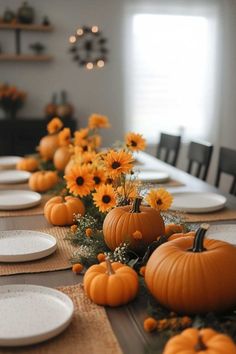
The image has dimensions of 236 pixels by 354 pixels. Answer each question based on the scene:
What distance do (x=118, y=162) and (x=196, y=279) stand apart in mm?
522

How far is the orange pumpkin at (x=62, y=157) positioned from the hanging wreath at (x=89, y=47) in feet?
9.28

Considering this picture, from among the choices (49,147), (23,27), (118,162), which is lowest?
(49,147)

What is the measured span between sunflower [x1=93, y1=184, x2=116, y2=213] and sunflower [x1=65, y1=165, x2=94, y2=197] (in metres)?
0.18

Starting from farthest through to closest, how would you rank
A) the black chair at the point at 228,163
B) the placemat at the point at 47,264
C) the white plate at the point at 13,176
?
the black chair at the point at 228,163, the white plate at the point at 13,176, the placemat at the point at 47,264

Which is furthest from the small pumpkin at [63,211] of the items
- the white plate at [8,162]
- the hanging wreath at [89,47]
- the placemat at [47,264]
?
the hanging wreath at [89,47]

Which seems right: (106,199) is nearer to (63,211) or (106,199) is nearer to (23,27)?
(63,211)

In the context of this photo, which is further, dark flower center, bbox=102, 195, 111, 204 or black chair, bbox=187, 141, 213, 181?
black chair, bbox=187, 141, 213, 181

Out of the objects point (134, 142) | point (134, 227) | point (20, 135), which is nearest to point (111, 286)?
point (134, 227)

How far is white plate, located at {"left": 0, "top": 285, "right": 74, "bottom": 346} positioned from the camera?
872mm

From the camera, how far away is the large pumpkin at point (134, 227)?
127 cm

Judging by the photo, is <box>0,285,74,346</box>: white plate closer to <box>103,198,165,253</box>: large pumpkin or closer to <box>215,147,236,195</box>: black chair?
<box>103,198,165,253</box>: large pumpkin

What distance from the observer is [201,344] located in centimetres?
74

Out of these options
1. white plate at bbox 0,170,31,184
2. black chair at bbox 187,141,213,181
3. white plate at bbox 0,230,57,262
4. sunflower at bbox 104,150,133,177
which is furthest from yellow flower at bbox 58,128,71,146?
sunflower at bbox 104,150,133,177

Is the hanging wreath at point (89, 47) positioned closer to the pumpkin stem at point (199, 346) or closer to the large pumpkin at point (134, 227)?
the large pumpkin at point (134, 227)
